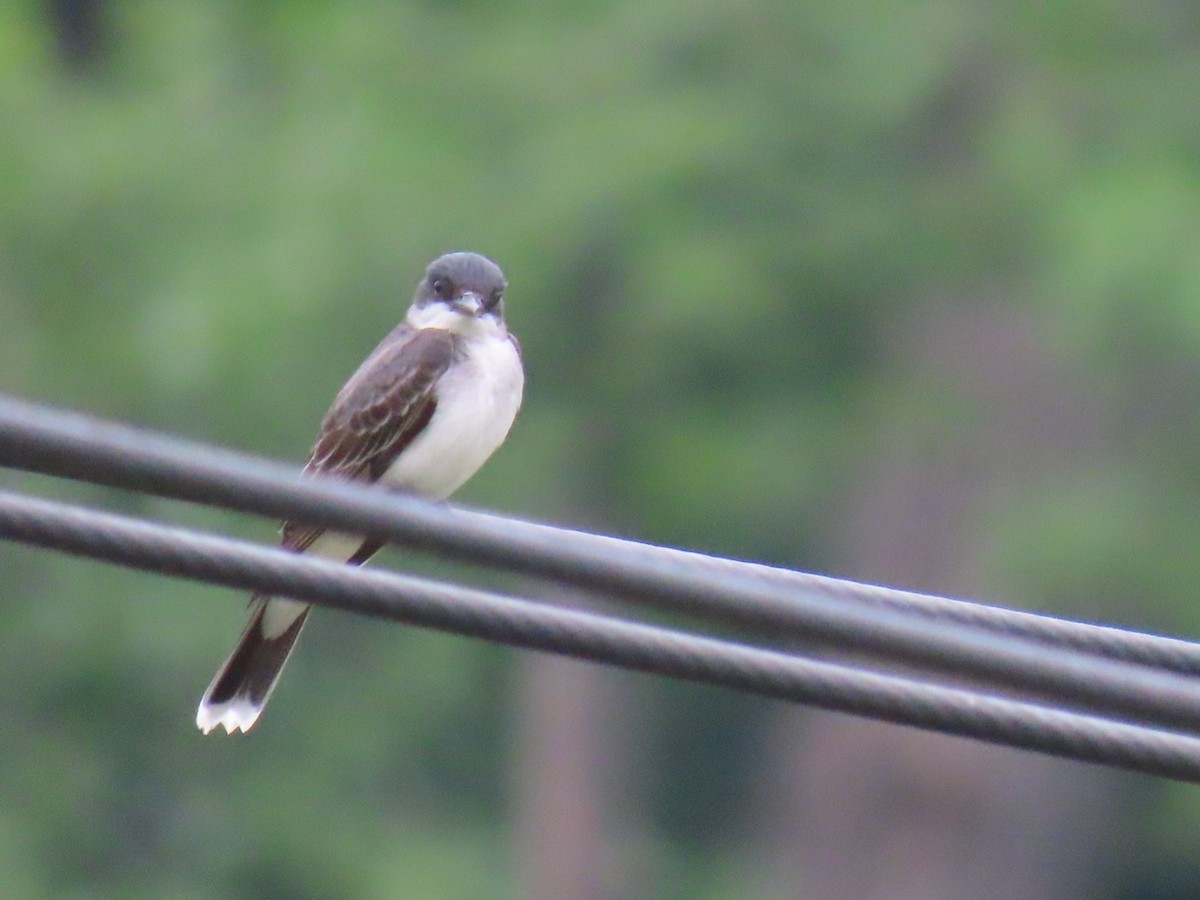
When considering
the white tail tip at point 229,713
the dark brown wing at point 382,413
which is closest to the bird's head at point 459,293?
the dark brown wing at point 382,413

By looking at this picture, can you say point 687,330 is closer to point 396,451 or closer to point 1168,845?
point 1168,845

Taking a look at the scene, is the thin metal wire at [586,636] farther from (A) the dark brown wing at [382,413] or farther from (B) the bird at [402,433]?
(A) the dark brown wing at [382,413]

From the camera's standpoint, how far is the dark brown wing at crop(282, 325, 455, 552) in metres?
6.05

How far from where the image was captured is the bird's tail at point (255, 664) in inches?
232

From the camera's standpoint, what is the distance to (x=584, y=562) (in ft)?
8.75

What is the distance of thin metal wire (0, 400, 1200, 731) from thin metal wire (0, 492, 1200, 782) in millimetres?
134

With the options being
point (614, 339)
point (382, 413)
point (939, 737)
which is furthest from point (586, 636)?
point (614, 339)

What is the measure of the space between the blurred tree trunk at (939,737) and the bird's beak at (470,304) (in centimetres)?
1085

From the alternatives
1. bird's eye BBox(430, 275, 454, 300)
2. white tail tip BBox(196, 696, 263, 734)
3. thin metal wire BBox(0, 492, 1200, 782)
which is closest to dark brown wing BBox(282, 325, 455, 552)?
bird's eye BBox(430, 275, 454, 300)

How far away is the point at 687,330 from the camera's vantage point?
17.2m

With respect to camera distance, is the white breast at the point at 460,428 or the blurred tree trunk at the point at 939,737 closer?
the white breast at the point at 460,428

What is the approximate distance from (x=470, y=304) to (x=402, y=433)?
512 millimetres

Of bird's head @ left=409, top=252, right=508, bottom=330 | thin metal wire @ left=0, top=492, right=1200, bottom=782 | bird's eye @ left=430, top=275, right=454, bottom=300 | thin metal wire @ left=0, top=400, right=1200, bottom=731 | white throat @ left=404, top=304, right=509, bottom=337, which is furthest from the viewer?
bird's eye @ left=430, top=275, right=454, bottom=300

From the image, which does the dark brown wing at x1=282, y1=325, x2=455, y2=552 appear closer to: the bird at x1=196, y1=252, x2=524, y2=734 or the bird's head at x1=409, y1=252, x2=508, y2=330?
the bird at x1=196, y1=252, x2=524, y2=734
